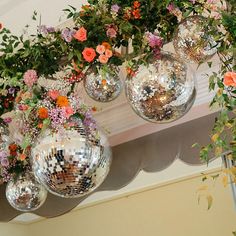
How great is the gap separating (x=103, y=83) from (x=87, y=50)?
0.46 ft

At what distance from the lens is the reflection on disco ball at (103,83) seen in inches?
73.1

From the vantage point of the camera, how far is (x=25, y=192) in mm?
2129

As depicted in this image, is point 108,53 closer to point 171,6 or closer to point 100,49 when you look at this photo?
point 100,49

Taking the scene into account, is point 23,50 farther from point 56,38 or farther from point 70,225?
point 70,225

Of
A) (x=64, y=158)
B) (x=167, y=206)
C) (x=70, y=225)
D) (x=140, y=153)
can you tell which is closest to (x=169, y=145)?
(x=140, y=153)

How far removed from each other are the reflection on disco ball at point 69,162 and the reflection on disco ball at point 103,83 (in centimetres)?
Result: 22

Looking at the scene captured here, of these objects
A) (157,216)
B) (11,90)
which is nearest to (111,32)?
(11,90)

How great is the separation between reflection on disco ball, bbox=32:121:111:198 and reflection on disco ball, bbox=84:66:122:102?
219 mm

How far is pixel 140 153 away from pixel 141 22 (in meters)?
0.96

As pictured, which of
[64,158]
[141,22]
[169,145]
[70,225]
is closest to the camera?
[64,158]

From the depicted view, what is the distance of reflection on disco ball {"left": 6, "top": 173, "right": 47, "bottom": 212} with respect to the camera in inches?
84.0

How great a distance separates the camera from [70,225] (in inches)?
115

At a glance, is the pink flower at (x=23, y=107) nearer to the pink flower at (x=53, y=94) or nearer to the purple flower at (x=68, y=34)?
the pink flower at (x=53, y=94)

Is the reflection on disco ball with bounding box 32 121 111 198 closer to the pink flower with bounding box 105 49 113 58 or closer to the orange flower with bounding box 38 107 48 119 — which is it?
the orange flower with bounding box 38 107 48 119
